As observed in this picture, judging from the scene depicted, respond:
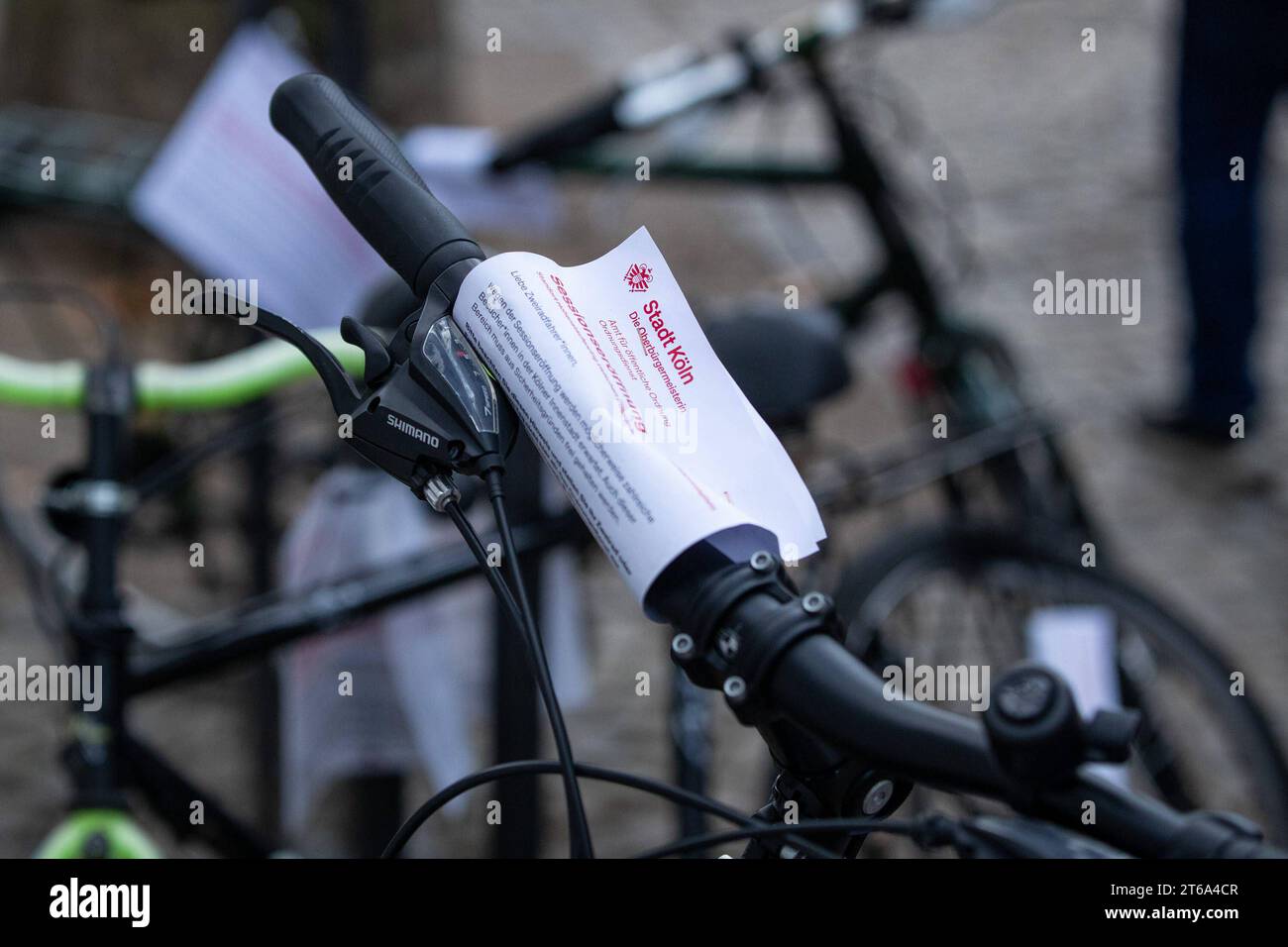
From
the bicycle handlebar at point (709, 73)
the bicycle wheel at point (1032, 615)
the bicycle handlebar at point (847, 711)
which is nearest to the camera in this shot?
the bicycle handlebar at point (847, 711)

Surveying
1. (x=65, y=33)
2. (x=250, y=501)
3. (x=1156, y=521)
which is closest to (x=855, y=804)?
(x=250, y=501)

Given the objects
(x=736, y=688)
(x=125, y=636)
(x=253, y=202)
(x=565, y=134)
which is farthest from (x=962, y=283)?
(x=736, y=688)

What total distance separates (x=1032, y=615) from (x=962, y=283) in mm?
2646

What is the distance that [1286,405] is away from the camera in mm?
4527

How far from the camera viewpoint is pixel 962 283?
16.1 feet

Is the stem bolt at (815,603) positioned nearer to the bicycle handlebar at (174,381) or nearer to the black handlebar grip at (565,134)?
the bicycle handlebar at (174,381)

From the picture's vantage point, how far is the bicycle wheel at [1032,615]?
7.75ft

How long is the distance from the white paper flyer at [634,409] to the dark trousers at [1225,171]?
333 centimetres

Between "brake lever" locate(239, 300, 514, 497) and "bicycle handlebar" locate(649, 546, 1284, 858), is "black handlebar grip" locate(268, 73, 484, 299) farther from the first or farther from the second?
"bicycle handlebar" locate(649, 546, 1284, 858)

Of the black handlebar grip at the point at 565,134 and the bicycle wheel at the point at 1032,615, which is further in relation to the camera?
the black handlebar grip at the point at 565,134

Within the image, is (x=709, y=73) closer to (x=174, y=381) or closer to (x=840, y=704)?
(x=174, y=381)

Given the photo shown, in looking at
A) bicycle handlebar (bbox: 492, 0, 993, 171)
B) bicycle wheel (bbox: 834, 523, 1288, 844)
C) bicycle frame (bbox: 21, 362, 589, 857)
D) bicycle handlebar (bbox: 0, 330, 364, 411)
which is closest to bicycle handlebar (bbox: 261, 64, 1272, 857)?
bicycle frame (bbox: 21, 362, 589, 857)

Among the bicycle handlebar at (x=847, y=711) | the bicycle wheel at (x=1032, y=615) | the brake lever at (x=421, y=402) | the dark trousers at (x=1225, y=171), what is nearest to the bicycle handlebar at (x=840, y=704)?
the bicycle handlebar at (x=847, y=711)

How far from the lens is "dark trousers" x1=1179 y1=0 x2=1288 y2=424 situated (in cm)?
369
